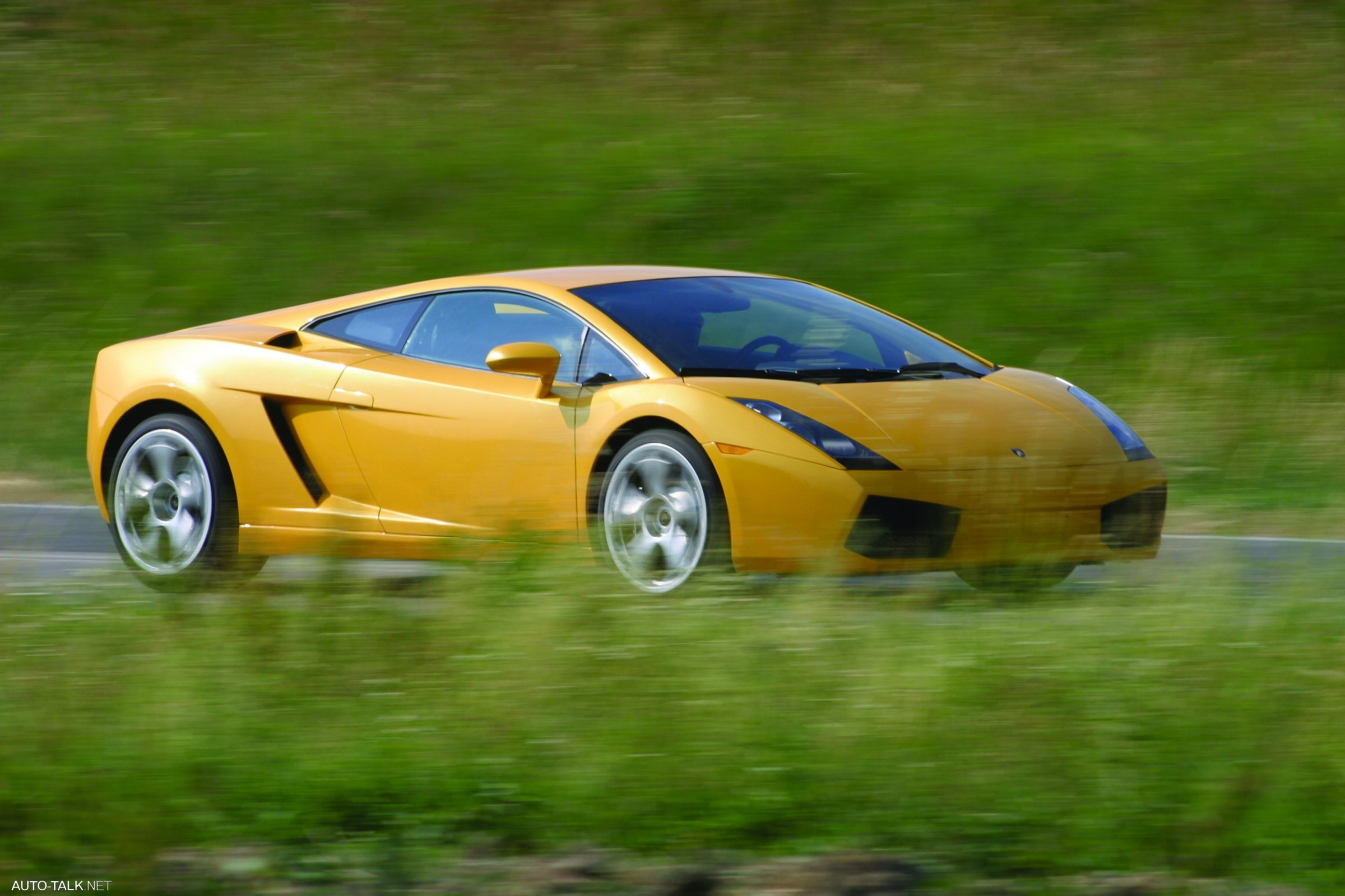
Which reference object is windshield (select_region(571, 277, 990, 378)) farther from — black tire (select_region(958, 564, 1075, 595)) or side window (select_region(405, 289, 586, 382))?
black tire (select_region(958, 564, 1075, 595))

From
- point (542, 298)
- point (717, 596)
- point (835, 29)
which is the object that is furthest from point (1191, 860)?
point (835, 29)

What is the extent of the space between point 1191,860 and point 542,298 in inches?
139

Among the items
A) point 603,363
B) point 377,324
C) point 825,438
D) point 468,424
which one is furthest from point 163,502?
point 825,438

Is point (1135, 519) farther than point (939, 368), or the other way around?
point (939, 368)

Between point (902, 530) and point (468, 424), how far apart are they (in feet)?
5.26

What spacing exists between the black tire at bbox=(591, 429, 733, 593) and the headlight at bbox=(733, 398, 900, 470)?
252 millimetres

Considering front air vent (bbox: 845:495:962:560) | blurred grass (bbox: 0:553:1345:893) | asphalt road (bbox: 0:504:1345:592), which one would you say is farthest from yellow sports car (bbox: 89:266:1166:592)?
blurred grass (bbox: 0:553:1345:893)

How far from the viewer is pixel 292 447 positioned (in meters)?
6.07

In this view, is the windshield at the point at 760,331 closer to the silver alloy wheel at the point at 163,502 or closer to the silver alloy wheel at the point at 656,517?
the silver alloy wheel at the point at 656,517

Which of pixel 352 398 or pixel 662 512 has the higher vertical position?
pixel 352 398

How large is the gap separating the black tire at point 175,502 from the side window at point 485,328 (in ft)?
2.99

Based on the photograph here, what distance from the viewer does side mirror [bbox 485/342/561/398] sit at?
5.43 m

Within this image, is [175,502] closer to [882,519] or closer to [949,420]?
[882,519]

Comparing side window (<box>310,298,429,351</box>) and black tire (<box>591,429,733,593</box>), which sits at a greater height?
side window (<box>310,298,429,351</box>)
